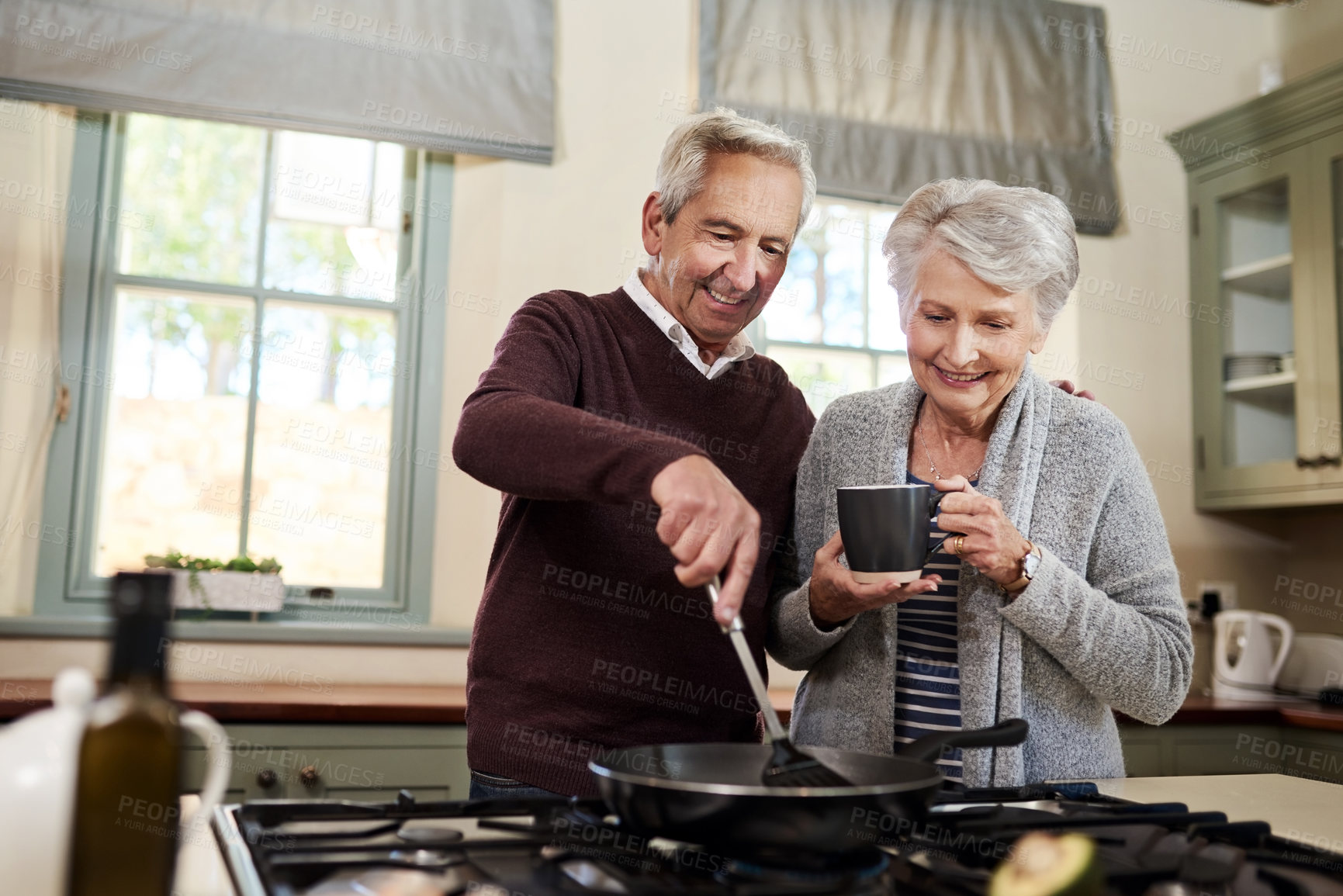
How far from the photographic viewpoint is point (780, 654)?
135cm

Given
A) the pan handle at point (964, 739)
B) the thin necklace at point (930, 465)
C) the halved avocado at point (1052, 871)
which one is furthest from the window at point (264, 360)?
the halved avocado at point (1052, 871)

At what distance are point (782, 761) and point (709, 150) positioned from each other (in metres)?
0.81

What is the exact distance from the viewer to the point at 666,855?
72 centimetres

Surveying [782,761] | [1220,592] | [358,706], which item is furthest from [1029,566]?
[1220,592]

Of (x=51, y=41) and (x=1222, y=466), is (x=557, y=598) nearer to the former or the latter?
(x=51, y=41)

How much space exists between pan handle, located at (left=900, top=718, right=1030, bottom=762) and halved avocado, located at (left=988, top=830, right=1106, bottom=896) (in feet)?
0.74

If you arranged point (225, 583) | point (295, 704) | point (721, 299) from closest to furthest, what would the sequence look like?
point (721, 299), point (295, 704), point (225, 583)

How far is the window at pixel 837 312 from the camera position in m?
3.27

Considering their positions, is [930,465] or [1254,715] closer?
[930,465]

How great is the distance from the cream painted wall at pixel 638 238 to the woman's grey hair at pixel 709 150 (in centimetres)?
151

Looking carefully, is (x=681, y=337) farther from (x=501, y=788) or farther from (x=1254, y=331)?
(x=1254, y=331)

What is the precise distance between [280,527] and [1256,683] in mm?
2661

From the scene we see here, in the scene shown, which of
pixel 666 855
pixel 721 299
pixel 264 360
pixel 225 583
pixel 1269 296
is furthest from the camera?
pixel 1269 296

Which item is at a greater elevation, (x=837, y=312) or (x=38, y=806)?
(x=837, y=312)
